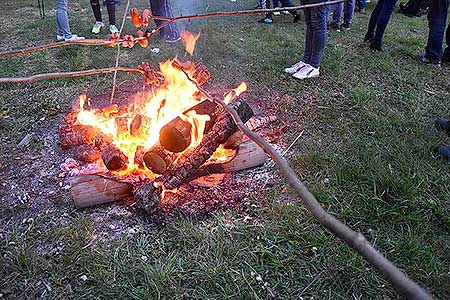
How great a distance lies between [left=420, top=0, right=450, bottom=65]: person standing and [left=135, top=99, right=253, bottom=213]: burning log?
3.99 meters

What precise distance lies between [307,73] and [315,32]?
19.9 inches

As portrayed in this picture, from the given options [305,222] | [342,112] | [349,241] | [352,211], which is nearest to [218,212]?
[305,222]

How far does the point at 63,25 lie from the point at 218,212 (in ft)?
16.2

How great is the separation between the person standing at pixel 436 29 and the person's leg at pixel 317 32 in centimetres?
170

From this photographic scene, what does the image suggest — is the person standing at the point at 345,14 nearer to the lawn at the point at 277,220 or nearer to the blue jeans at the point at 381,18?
the blue jeans at the point at 381,18

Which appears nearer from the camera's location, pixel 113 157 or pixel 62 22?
pixel 113 157

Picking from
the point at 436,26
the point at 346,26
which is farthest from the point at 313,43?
the point at 346,26

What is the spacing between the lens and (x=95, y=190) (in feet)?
8.69

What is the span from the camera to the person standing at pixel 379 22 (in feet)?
18.2

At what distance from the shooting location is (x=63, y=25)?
608cm

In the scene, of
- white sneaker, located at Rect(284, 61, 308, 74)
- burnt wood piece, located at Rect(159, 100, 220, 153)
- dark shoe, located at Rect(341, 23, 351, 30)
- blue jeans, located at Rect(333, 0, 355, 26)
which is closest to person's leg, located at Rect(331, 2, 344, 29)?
blue jeans, located at Rect(333, 0, 355, 26)

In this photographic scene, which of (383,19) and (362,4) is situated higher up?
(383,19)

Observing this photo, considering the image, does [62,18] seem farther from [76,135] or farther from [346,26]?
[346,26]

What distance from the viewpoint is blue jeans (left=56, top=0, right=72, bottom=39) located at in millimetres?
5914
